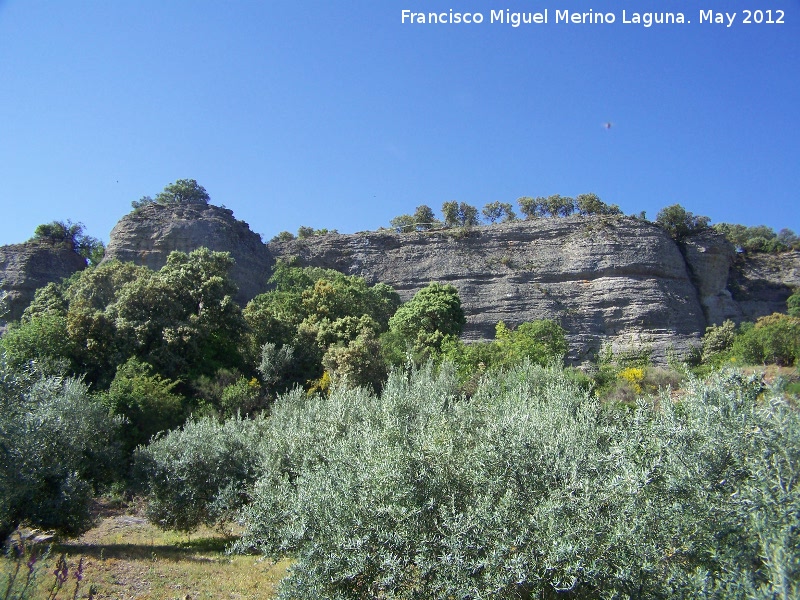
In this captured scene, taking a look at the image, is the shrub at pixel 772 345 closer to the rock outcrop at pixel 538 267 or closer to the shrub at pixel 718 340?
the shrub at pixel 718 340

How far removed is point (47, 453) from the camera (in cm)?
1233

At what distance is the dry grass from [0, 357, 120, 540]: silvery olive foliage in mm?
944

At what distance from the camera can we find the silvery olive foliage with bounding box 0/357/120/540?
10.4m

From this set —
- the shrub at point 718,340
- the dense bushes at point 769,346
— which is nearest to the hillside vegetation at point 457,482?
the dense bushes at point 769,346

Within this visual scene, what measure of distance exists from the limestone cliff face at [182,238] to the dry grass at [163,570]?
29440 millimetres

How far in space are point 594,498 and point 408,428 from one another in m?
3.31

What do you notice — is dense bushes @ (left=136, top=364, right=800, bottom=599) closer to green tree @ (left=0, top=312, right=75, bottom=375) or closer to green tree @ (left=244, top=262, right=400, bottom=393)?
green tree @ (left=244, top=262, right=400, bottom=393)

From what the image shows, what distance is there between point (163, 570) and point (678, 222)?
5053cm

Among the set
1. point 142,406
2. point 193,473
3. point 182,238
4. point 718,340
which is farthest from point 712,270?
point 193,473

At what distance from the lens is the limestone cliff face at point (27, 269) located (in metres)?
42.1

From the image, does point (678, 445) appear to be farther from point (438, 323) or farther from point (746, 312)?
point (746, 312)

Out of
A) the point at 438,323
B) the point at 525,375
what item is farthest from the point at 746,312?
the point at 525,375

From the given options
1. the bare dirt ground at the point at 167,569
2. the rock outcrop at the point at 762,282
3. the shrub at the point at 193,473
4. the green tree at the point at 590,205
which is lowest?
the bare dirt ground at the point at 167,569

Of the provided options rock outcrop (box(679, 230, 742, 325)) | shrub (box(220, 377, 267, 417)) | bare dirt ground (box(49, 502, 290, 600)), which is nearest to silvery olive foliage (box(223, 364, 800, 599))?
bare dirt ground (box(49, 502, 290, 600))
